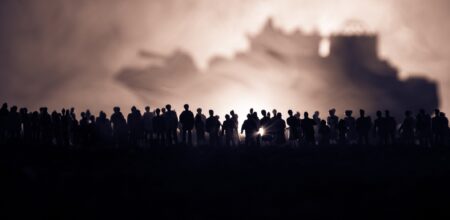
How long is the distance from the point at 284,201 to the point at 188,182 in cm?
553

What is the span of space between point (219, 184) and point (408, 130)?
1739 centimetres

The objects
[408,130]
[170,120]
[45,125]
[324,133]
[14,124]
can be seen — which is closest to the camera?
[170,120]

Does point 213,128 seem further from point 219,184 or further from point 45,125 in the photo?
point 45,125

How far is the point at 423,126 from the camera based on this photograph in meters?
56.7

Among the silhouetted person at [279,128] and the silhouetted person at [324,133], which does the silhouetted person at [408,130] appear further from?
the silhouetted person at [279,128]

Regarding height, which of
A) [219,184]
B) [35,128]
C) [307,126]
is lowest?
[219,184]

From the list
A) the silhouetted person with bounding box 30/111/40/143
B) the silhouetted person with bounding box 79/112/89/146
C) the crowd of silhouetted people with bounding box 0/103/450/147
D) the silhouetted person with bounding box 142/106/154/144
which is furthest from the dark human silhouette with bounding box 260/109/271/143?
the silhouetted person with bounding box 30/111/40/143

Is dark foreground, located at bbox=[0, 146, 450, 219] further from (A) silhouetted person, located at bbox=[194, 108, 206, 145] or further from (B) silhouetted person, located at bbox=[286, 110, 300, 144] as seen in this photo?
(B) silhouetted person, located at bbox=[286, 110, 300, 144]

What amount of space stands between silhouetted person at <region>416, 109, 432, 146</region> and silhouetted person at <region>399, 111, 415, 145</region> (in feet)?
1.62

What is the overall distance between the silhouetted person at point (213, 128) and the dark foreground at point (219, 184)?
7.72 ft

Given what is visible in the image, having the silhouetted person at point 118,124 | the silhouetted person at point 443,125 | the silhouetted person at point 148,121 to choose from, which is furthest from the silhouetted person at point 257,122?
the silhouetted person at point 443,125

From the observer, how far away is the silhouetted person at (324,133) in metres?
56.2

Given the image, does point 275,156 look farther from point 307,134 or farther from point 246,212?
point 246,212

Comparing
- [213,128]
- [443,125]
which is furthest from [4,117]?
[443,125]
